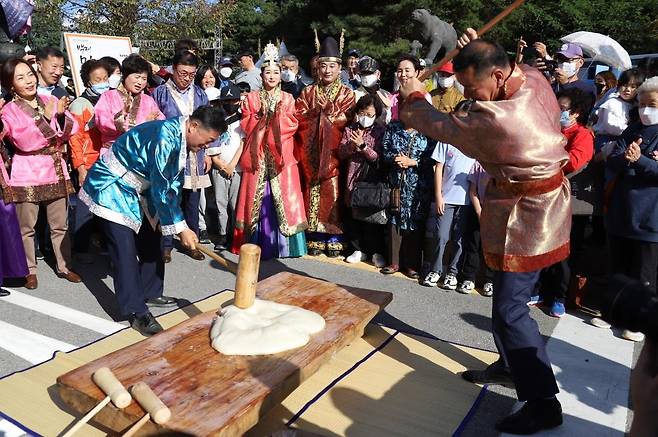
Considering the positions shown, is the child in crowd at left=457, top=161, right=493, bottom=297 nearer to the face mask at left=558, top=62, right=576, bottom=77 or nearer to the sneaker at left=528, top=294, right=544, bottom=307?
the sneaker at left=528, top=294, right=544, bottom=307

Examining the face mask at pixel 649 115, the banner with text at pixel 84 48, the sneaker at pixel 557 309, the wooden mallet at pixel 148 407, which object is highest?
the banner with text at pixel 84 48

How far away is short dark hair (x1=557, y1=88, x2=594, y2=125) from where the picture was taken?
13.5ft

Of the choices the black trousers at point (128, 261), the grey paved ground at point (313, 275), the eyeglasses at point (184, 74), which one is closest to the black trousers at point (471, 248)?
the grey paved ground at point (313, 275)

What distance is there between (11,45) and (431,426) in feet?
18.1

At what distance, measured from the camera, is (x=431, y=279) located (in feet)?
15.6

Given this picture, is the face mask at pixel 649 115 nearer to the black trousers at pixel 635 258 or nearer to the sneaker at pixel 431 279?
the black trousers at pixel 635 258

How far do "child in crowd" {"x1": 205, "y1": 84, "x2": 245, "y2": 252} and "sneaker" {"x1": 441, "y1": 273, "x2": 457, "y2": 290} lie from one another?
83.6 inches

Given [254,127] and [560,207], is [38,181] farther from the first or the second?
[560,207]

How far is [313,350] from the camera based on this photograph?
2.68 meters

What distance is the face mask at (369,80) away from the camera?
234 inches

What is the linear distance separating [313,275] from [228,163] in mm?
1419

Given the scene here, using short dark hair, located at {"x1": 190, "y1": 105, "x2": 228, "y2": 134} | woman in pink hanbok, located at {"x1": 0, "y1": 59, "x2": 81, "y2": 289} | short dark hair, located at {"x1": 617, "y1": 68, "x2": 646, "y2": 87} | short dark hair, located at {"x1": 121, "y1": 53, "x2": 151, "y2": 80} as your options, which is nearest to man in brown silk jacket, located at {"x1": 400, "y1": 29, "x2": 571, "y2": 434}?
short dark hair, located at {"x1": 190, "y1": 105, "x2": 228, "y2": 134}

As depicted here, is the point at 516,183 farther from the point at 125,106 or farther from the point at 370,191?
the point at 125,106

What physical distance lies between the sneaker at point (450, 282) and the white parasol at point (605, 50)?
405 cm
